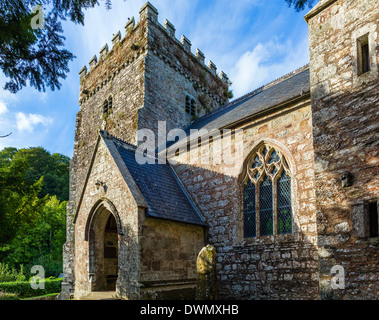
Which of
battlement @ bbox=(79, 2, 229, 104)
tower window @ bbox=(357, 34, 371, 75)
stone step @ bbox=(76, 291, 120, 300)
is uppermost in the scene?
battlement @ bbox=(79, 2, 229, 104)

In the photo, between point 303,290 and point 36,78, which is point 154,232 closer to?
point 303,290

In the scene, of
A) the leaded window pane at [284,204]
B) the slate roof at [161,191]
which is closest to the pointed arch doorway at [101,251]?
the slate roof at [161,191]

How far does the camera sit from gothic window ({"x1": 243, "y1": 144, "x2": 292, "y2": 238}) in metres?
8.14

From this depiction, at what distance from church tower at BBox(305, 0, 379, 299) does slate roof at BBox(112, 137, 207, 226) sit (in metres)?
4.38

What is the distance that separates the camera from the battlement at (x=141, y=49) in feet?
55.5

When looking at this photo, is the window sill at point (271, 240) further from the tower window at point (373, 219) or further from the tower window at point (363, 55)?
the tower window at point (363, 55)

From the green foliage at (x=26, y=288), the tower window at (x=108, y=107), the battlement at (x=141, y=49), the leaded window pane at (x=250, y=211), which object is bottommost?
the green foliage at (x=26, y=288)

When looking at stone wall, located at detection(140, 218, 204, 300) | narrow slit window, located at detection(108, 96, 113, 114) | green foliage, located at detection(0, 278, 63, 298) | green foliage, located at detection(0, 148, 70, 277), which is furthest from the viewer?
green foliage, located at detection(0, 278, 63, 298)

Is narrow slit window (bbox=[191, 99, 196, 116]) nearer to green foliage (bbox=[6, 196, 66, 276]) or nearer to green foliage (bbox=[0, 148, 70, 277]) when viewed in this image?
green foliage (bbox=[0, 148, 70, 277])

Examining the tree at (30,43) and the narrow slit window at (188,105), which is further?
the narrow slit window at (188,105)

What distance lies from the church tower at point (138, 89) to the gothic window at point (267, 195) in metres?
7.56

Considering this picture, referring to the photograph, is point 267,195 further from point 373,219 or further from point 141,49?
point 141,49

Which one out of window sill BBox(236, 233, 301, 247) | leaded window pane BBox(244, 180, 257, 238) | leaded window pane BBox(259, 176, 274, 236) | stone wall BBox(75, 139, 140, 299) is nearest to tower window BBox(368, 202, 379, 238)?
window sill BBox(236, 233, 301, 247)
